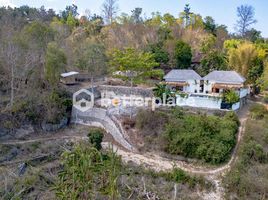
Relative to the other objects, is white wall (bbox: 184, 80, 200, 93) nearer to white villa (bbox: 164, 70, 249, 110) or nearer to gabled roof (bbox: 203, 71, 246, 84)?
white villa (bbox: 164, 70, 249, 110)

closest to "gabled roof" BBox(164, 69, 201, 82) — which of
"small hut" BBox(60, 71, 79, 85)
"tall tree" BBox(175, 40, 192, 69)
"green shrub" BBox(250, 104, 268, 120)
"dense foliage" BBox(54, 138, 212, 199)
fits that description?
"green shrub" BBox(250, 104, 268, 120)

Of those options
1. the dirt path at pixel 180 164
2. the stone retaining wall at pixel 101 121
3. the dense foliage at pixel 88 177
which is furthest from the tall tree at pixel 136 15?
the dense foliage at pixel 88 177

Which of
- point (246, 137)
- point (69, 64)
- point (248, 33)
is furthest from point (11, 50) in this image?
point (248, 33)

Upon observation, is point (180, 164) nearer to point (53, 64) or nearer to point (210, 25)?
point (53, 64)

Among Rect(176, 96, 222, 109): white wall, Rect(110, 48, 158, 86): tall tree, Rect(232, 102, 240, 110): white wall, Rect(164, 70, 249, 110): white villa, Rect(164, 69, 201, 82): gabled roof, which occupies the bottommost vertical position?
Rect(232, 102, 240, 110): white wall

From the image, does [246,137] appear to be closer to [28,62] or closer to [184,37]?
[28,62]

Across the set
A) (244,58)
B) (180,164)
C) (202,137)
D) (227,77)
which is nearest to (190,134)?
(202,137)
